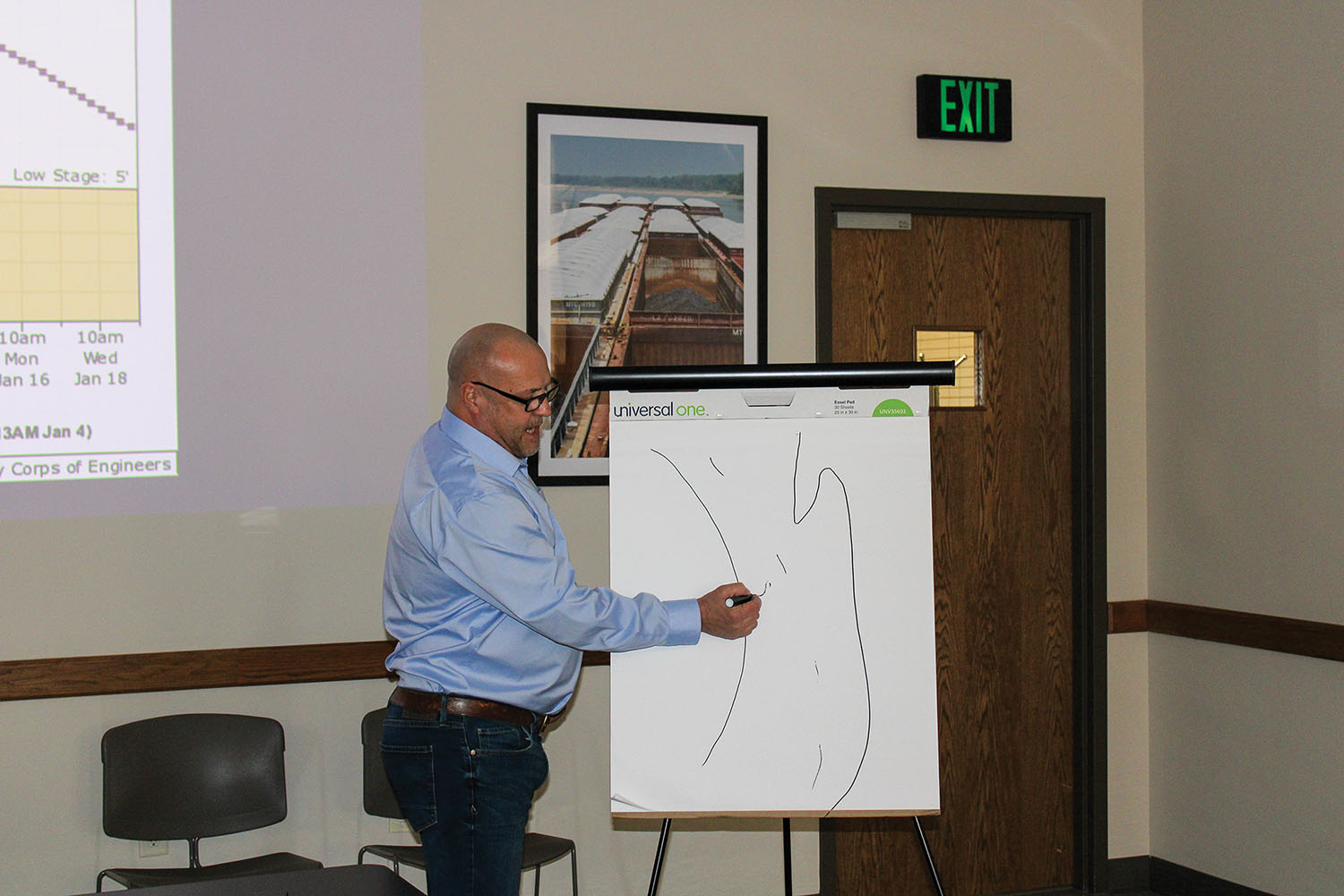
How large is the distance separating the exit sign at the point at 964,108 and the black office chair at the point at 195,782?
111 inches

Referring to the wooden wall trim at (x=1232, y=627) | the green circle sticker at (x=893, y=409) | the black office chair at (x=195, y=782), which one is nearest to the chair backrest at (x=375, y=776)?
the black office chair at (x=195, y=782)

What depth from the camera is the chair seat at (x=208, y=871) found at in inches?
119

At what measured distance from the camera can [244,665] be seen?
3.39 metres

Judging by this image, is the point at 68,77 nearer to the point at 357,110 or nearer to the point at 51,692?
the point at 357,110

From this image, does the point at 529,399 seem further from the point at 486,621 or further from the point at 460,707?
the point at 460,707

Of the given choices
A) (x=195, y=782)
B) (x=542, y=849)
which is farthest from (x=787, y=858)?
(x=195, y=782)

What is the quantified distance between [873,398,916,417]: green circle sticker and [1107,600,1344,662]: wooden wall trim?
1679 mm

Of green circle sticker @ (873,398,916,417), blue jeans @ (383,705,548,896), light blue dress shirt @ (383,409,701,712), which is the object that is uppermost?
green circle sticker @ (873,398,916,417)

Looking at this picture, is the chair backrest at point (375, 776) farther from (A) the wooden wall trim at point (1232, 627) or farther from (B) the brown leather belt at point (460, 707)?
(A) the wooden wall trim at point (1232, 627)

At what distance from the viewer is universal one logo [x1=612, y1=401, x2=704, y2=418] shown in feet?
8.83

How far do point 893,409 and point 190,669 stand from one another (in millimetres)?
2125

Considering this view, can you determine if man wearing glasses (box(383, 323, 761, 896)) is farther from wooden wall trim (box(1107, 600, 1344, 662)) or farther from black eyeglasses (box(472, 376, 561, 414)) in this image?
wooden wall trim (box(1107, 600, 1344, 662))

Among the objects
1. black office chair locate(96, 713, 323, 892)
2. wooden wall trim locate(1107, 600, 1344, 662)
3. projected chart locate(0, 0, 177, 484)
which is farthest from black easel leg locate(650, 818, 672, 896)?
wooden wall trim locate(1107, 600, 1344, 662)

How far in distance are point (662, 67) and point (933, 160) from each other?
3.24 ft
